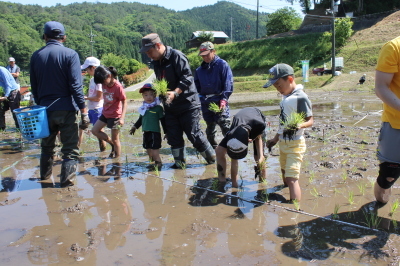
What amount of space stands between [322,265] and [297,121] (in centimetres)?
157

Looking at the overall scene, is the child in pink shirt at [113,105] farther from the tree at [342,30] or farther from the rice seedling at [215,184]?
the tree at [342,30]

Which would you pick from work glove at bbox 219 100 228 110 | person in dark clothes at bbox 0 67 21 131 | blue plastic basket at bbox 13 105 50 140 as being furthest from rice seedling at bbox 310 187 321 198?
person in dark clothes at bbox 0 67 21 131

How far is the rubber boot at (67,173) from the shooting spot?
198 inches

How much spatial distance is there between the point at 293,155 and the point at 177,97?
217 cm

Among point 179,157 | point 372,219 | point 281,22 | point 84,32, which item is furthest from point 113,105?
point 84,32

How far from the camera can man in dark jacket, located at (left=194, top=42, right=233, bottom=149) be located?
6.22 metres

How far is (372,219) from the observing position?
10.9 ft

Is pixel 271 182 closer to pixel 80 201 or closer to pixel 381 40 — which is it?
pixel 80 201

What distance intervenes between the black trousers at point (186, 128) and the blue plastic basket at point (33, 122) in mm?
1828

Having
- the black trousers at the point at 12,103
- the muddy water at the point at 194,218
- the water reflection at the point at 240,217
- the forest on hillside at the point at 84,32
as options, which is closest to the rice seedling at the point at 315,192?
the muddy water at the point at 194,218

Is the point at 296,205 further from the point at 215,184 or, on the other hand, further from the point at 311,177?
the point at 215,184

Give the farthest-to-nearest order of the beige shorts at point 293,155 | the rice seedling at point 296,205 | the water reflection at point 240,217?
1. the beige shorts at point 293,155
2. the rice seedling at point 296,205
3. the water reflection at point 240,217

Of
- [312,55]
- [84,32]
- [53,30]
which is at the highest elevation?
[84,32]

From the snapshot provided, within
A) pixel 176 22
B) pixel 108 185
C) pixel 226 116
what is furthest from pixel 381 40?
pixel 176 22
